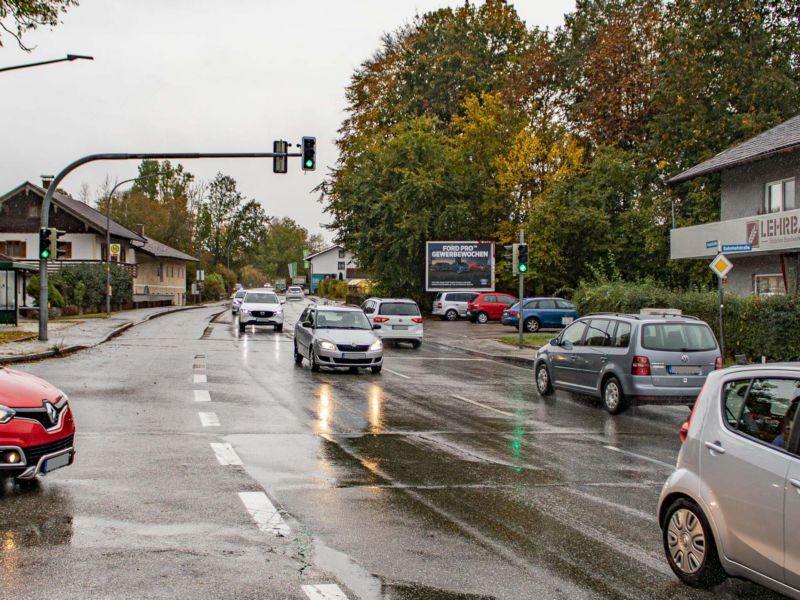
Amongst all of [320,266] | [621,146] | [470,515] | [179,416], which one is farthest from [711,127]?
[320,266]

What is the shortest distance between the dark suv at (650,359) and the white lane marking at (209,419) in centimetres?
660

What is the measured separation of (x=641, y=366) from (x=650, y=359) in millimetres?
193

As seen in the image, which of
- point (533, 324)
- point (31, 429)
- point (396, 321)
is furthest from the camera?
point (533, 324)

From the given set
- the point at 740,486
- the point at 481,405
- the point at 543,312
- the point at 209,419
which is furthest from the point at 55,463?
the point at 543,312

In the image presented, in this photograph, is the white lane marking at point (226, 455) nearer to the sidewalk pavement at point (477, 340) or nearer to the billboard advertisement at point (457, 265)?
the sidewalk pavement at point (477, 340)

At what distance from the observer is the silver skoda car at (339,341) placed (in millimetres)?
20078

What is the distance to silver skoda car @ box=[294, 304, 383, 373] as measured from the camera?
65.9 feet

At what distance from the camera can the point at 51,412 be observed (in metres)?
7.54

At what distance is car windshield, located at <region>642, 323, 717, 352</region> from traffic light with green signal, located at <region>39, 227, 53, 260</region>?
17764mm

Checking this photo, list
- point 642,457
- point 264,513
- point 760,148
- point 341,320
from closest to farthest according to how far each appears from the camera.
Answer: point 264,513
point 642,457
point 341,320
point 760,148

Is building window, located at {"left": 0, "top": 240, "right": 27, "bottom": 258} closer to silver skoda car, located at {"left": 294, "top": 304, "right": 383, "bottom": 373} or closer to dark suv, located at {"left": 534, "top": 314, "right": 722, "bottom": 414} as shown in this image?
silver skoda car, located at {"left": 294, "top": 304, "right": 383, "bottom": 373}

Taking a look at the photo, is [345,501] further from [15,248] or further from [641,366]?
[15,248]

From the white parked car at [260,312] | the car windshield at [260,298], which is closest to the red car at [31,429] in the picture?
the white parked car at [260,312]

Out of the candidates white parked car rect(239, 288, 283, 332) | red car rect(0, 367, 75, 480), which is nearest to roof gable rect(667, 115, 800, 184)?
white parked car rect(239, 288, 283, 332)
